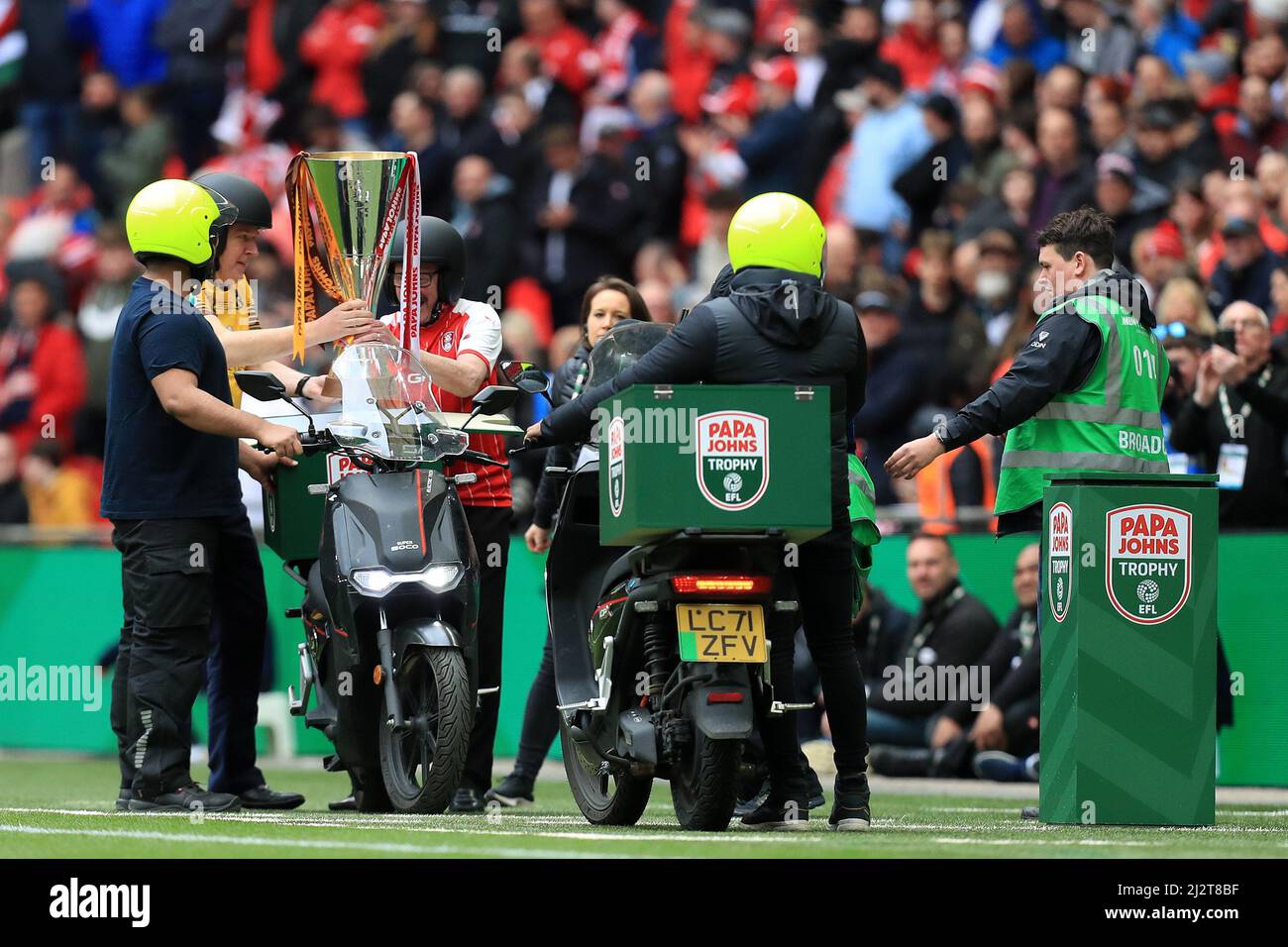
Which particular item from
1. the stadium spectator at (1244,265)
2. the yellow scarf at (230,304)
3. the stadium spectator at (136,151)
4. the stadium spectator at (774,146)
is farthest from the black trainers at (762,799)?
the stadium spectator at (136,151)

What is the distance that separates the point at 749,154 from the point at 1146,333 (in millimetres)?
7751

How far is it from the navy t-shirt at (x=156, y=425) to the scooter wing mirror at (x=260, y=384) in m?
0.56

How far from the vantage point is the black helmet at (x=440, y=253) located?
10.2m

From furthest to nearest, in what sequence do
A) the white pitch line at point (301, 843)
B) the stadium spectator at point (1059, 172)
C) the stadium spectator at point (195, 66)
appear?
the stadium spectator at point (195, 66), the stadium spectator at point (1059, 172), the white pitch line at point (301, 843)

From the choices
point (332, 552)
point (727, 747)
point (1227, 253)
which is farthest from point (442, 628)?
point (1227, 253)

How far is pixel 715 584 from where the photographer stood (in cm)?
852

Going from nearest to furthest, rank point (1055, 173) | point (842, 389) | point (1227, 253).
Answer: point (842, 389) < point (1227, 253) < point (1055, 173)

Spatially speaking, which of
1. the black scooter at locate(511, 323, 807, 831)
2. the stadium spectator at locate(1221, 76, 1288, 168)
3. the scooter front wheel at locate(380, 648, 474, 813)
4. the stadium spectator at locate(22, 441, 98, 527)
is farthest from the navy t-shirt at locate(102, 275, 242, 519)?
the stadium spectator at locate(22, 441, 98, 527)

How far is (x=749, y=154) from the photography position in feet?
56.4

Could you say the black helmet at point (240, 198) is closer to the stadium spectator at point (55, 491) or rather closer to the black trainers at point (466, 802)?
the black trainers at point (466, 802)

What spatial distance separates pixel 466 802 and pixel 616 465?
2.05m

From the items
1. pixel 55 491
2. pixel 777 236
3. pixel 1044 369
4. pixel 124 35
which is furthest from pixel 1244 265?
pixel 124 35

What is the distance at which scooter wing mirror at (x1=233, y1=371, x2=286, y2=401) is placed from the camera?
902 cm
